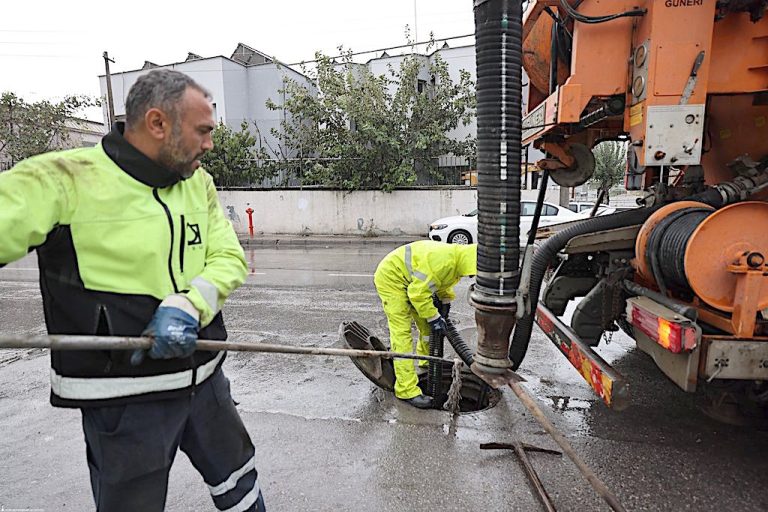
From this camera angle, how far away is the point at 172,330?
142 cm

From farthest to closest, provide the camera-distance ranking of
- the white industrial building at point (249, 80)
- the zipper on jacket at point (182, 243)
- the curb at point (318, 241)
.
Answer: the white industrial building at point (249, 80), the curb at point (318, 241), the zipper on jacket at point (182, 243)

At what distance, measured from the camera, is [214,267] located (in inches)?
66.4

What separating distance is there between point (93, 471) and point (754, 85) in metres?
3.30

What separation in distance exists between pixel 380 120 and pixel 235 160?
5040 mm

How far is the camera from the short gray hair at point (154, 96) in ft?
4.85

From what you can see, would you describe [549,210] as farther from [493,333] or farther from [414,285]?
[493,333]

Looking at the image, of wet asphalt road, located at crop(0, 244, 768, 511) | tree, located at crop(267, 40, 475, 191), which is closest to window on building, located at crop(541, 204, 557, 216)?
tree, located at crop(267, 40, 475, 191)

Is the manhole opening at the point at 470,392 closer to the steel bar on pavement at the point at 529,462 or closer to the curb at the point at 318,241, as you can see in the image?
the steel bar on pavement at the point at 529,462

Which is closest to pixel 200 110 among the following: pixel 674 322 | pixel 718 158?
pixel 674 322

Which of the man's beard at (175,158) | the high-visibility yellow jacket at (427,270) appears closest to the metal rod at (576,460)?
the high-visibility yellow jacket at (427,270)

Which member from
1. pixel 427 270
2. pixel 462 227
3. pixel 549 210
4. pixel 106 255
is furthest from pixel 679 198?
pixel 462 227

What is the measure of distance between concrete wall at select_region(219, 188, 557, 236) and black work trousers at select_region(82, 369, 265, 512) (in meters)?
12.9

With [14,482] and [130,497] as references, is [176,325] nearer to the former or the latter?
[130,497]

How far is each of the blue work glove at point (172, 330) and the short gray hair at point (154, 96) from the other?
1.88ft
